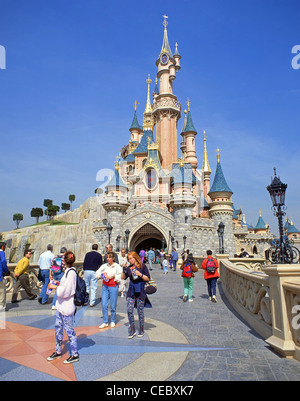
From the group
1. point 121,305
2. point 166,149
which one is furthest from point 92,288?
point 166,149

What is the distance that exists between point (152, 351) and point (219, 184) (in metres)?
31.8

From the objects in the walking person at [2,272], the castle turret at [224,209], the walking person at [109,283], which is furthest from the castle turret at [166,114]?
the walking person at [109,283]

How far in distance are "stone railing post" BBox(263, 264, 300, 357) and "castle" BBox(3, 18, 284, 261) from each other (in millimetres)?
18093

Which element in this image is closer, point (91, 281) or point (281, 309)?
point (281, 309)

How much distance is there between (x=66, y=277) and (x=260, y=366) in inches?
116

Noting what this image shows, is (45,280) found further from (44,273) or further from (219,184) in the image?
(219,184)

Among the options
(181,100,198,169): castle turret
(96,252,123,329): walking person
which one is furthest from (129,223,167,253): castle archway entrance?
(96,252,123,329): walking person

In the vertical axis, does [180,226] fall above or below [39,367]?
above

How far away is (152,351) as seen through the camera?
4.00 m

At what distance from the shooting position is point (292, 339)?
3.66m

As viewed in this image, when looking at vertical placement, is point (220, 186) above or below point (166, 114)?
below

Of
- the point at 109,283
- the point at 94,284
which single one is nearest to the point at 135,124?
the point at 94,284

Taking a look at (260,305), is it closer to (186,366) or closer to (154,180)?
(186,366)
